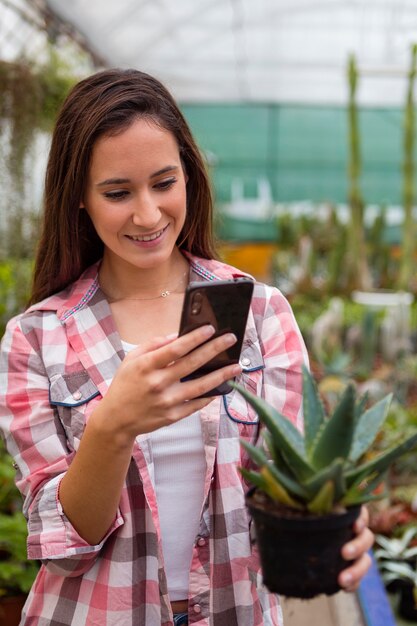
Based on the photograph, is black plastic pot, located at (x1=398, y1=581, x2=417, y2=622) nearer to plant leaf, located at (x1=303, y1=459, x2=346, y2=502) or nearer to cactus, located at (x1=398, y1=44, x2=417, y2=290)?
plant leaf, located at (x1=303, y1=459, x2=346, y2=502)

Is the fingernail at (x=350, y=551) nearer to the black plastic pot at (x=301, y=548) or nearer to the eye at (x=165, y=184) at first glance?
the black plastic pot at (x=301, y=548)

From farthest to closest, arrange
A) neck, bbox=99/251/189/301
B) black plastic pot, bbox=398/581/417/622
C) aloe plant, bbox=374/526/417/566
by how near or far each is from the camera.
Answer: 1. aloe plant, bbox=374/526/417/566
2. black plastic pot, bbox=398/581/417/622
3. neck, bbox=99/251/189/301

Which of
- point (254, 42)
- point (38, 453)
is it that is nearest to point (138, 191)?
point (38, 453)

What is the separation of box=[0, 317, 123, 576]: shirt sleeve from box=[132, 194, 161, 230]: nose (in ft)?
1.09

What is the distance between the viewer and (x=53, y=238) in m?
1.71

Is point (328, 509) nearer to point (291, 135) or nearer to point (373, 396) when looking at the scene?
point (373, 396)

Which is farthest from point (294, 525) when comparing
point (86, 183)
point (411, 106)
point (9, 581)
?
point (411, 106)

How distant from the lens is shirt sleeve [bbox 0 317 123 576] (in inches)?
54.9

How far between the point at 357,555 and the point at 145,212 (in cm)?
69

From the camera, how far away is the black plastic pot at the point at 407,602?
3238 mm

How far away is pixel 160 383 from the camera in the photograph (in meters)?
1.15

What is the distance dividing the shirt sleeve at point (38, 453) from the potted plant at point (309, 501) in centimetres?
46

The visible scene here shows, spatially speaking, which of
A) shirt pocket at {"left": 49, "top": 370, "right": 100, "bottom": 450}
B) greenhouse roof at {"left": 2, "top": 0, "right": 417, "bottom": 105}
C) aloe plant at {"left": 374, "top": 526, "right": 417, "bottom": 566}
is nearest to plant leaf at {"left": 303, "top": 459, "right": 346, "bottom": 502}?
shirt pocket at {"left": 49, "top": 370, "right": 100, "bottom": 450}

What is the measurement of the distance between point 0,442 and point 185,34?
11.8 m
